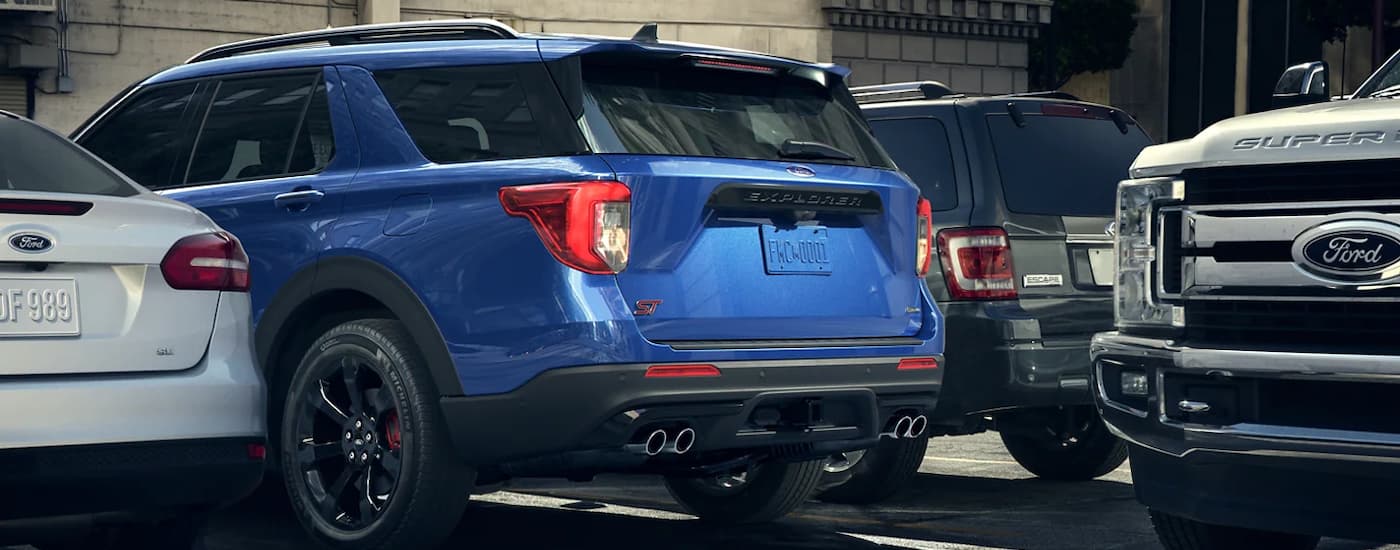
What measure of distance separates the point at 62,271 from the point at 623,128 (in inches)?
72.0

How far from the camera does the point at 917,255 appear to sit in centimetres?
705

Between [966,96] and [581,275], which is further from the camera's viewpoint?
[966,96]

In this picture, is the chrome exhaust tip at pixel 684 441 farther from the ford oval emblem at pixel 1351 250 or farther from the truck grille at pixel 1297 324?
the ford oval emblem at pixel 1351 250

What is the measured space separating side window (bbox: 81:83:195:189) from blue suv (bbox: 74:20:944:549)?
48 cm

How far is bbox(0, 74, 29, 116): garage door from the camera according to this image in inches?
797

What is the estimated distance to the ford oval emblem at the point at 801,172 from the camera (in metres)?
6.64

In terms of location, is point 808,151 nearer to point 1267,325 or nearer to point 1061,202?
point 1267,325

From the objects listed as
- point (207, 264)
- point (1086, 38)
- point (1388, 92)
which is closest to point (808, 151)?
point (1388, 92)

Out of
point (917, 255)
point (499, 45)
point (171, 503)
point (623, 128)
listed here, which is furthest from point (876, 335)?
point (171, 503)

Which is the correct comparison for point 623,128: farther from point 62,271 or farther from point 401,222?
point 62,271

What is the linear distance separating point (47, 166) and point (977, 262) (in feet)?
12.3

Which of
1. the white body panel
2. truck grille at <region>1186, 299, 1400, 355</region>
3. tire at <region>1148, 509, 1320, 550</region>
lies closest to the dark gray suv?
tire at <region>1148, 509, 1320, 550</region>

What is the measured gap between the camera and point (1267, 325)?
17.6 feet

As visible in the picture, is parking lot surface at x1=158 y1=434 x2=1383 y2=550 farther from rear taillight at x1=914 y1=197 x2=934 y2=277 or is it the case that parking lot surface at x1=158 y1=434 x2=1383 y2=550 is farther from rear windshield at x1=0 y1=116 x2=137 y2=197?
rear windshield at x1=0 y1=116 x2=137 y2=197
